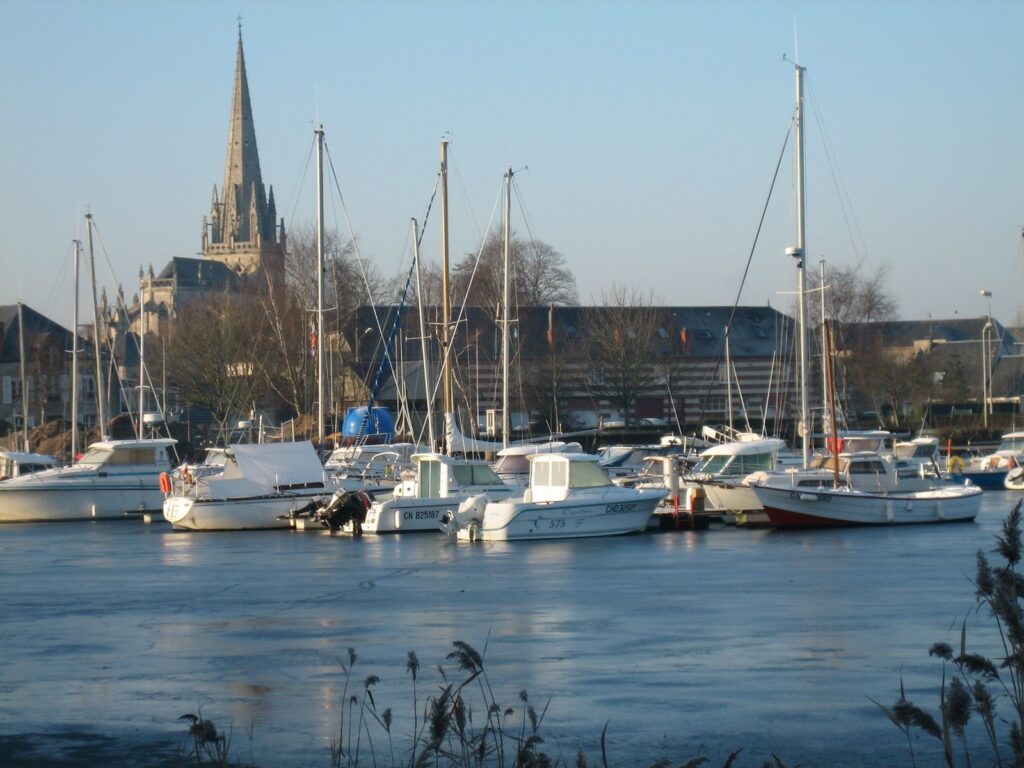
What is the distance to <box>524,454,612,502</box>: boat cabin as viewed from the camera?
126ft

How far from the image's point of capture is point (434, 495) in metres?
42.6

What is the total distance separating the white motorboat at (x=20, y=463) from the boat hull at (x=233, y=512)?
1339 cm

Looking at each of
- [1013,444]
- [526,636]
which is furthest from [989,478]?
[526,636]

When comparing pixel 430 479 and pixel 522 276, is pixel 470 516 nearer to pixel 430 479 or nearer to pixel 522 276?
pixel 430 479

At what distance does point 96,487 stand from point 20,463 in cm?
642

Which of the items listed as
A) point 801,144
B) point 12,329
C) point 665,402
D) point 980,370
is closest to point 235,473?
point 801,144

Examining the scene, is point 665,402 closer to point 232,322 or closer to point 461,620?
point 232,322

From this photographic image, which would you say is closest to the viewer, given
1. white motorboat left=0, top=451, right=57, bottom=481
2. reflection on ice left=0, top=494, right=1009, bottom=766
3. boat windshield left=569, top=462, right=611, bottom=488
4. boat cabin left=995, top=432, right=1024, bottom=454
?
reflection on ice left=0, top=494, right=1009, bottom=766

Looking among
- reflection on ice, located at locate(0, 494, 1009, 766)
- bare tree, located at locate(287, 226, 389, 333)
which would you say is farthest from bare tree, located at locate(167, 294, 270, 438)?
reflection on ice, located at locate(0, 494, 1009, 766)

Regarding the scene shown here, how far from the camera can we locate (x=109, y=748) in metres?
12.9

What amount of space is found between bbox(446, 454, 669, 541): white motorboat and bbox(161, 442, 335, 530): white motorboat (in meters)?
7.95

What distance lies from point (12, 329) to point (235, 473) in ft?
267

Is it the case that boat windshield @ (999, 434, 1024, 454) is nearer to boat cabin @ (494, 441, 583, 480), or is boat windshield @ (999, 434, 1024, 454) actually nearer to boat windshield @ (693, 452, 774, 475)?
boat windshield @ (693, 452, 774, 475)

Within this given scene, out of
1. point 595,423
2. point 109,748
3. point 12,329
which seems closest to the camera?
point 109,748
